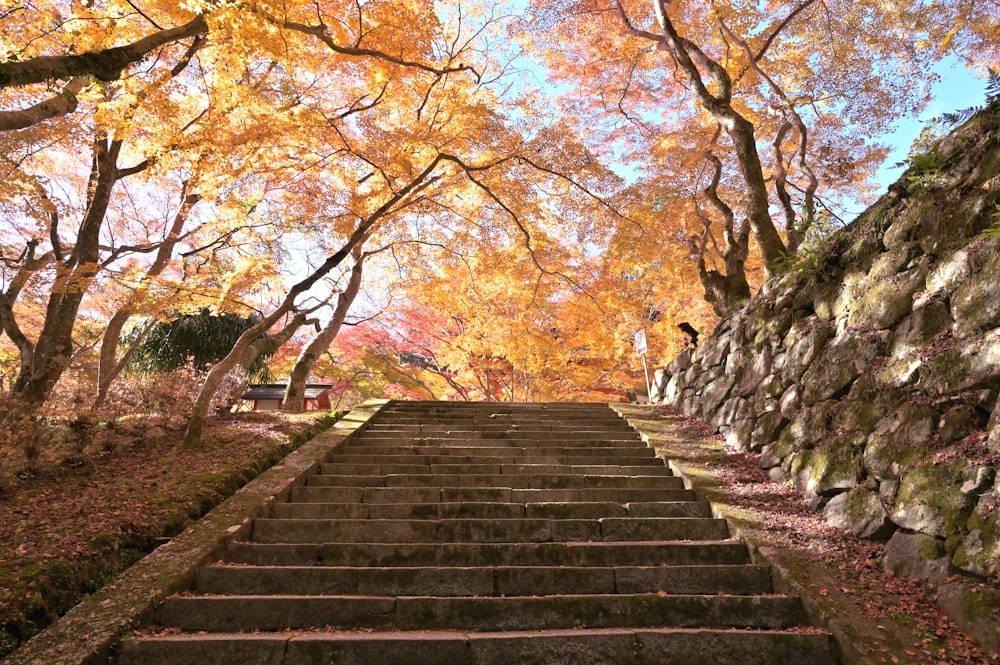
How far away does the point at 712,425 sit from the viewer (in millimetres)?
7465

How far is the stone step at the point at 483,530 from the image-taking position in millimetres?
4410

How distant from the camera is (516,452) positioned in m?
6.85

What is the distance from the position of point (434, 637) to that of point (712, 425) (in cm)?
566

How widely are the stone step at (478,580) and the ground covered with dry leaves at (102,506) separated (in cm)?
78

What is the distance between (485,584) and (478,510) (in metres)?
1.15

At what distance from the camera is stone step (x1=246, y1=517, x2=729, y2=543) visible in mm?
4410

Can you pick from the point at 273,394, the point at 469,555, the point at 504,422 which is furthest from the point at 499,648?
the point at 273,394

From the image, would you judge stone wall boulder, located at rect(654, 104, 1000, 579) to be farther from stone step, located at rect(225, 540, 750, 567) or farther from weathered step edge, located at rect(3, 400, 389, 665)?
weathered step edge, located at rect(3, 400, 389, 665)

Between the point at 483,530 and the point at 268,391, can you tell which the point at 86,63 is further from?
the point at 268,391

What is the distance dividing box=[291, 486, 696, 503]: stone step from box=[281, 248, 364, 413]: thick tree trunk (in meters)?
5.82

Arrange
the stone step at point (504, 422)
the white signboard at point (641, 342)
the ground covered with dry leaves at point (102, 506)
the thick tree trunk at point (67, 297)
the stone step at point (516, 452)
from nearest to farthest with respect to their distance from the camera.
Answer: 1. the ground covered with dry leaves at point (102, 506)
2. the thick tree trunk at point (67, 297)
3. the stone step at point (516, 452)
4. the stone step at point (504, 422)
5. the white signboard at point (641, 342)

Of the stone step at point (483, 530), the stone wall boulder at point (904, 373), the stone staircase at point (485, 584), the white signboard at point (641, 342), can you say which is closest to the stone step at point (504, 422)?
the white signboard at point (641, 342)

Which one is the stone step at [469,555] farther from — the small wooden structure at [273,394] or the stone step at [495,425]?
the small wooden structure at [273,394]

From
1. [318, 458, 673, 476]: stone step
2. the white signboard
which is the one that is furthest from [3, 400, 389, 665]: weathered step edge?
the white signboard
